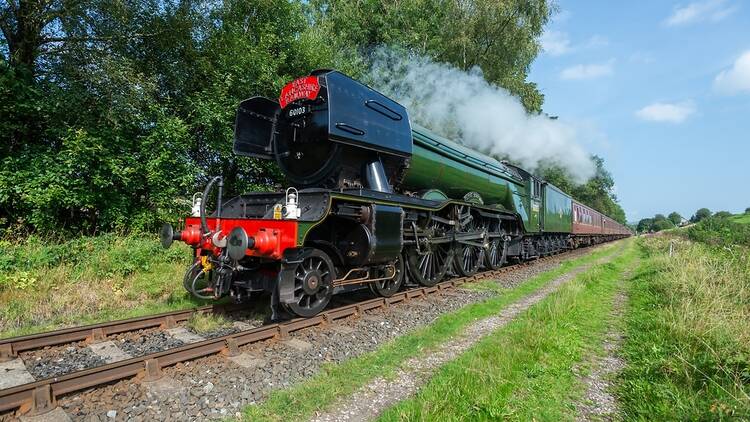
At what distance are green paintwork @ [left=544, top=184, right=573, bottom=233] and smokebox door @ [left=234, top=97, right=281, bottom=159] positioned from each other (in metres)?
10.5

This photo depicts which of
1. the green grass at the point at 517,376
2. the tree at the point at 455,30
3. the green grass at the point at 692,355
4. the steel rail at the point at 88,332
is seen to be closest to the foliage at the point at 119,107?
the steel rail at the point at 88,332

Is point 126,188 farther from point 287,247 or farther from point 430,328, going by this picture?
point 430,328

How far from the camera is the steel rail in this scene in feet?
12.8

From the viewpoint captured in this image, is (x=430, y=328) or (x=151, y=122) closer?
(x=430, y=328)

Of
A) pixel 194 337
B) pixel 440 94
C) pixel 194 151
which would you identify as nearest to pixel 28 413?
pixel 194 337

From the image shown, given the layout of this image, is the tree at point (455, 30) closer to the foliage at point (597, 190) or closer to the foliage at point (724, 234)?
the foliage at point (724, 234)

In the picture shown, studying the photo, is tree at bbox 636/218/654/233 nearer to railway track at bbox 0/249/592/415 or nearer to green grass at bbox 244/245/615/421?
green grass at bbox 244/245/615/421

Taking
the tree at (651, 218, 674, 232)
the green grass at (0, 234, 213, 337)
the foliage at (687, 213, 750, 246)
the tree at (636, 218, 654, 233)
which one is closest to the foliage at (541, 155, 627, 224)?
the tree at (651, 218, 674, 232)

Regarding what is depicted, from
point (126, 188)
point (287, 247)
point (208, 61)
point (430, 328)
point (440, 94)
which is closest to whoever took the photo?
point (287, 247)

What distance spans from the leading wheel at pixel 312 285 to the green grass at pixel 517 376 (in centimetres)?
187

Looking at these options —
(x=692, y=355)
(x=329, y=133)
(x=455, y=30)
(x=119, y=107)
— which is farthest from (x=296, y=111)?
(x=455, y=30)

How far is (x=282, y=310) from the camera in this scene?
5570 millimetres

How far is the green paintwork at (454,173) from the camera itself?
7199mm

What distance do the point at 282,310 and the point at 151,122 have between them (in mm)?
6024
